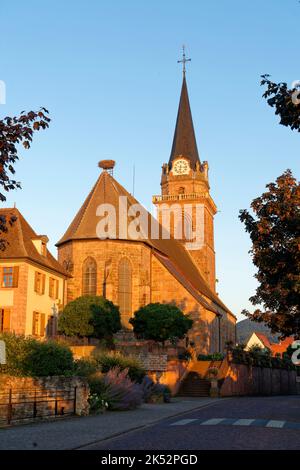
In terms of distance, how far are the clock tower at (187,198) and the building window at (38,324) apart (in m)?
32.2

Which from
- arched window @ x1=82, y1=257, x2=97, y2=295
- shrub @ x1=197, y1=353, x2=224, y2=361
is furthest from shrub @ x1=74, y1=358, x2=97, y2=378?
arched window @ x1=82, y1=257, x2=97, y2=295

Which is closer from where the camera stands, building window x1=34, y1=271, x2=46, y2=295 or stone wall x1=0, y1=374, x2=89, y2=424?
stone wall x1=0, y1=374, x2=89, y2=424

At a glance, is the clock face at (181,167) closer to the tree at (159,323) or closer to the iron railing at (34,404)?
the tree at (159,323)

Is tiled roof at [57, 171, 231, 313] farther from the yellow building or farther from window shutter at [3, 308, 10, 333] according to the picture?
window shutter at [3, 308, 10, 333]

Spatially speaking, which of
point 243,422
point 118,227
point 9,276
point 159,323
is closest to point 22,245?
point 9,276

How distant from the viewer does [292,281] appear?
18.2m

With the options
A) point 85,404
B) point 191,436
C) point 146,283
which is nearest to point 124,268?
point 146,283

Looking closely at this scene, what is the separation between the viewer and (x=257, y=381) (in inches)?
1786

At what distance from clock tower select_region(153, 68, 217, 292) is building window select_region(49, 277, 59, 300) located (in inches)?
1117

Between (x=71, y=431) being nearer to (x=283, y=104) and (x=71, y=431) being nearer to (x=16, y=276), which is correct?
(x=283, y=104)

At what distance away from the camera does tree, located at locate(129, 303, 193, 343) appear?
40.4 metres

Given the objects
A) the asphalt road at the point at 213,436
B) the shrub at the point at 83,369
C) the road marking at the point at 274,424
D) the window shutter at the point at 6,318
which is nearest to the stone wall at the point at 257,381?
the window shutter at the point at 6,318
